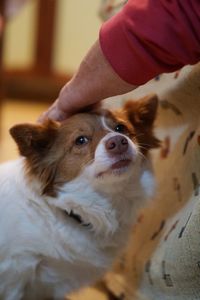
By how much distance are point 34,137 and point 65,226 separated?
0.72 ft

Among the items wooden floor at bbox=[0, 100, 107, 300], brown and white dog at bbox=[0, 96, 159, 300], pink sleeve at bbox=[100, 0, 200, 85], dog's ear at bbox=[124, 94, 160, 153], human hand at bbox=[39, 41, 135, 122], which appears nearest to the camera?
pink sleeve at bbox=[100, 0, 200, 85]

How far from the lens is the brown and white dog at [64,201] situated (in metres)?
1.22

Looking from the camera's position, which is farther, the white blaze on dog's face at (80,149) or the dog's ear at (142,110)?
the dog's ear at (142,110)

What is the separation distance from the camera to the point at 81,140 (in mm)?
1224

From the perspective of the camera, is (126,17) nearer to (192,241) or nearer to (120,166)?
(120,166)

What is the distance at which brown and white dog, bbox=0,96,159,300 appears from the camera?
1216 mm

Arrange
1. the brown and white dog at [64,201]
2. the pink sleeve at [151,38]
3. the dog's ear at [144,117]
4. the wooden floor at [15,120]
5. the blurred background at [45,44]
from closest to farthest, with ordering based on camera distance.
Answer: the pink sleeve at [151,38]
the brown and white dog at [64,201]
the dog's ear at [144,117]
the wooden floor at [15,120]
the blurred background at [45,44]

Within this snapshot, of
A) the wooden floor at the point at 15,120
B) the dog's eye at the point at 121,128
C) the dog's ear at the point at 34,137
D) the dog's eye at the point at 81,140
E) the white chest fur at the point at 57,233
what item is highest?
the dog's ear at the point at 34,137

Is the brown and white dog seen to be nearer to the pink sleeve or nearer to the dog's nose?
the dog's nose

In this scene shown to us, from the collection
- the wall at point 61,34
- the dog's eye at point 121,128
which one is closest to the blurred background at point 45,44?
the wall at point 61,34

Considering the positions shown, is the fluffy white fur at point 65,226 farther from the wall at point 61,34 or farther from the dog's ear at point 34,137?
the wall at point 61,34

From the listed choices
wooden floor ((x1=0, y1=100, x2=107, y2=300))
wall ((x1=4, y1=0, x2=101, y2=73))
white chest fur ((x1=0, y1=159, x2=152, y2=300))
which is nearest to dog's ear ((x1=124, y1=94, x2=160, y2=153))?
white chest fur ((x1=0, y1=159, x2=152, y2=300))

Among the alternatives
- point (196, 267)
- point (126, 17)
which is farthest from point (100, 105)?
point (196, 267)

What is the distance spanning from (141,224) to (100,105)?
→ 401 mm
